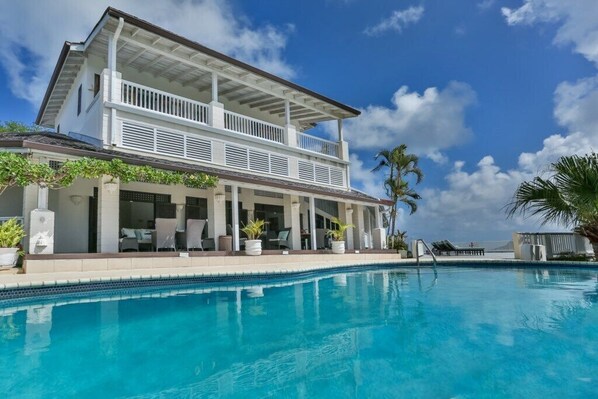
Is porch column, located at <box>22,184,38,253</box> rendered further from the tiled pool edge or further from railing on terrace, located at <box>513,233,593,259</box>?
railing on terrace, located at <box>513,233,593,259</box>

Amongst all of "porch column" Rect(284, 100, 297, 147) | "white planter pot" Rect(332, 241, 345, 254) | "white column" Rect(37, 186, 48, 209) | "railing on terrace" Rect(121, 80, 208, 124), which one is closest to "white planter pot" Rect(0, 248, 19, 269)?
"white column" Rect(37, 186, 48, 209)

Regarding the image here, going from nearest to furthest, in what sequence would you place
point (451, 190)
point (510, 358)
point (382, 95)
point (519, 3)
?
point (510, 358)
point (519, 3)
point (451, 190)
point (382, 95)

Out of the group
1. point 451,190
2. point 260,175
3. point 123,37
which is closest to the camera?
point 123,37

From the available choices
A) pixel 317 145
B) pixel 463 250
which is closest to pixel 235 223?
pixel 317 145

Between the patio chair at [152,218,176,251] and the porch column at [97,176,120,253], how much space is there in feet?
3.16

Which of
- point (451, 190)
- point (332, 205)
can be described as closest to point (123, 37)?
point (332, 205)

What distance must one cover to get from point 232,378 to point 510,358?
2493 millimetres

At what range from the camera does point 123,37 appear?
37.4 ft

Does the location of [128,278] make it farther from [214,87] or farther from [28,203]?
[214,87]

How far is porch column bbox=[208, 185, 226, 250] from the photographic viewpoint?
1228 cm

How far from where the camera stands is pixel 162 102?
12391 mm

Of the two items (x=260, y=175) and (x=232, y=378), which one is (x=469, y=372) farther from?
(x=260, y=175)

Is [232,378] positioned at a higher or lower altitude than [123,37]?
lower

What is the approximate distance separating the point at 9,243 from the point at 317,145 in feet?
39.5
